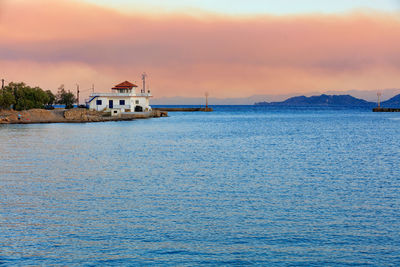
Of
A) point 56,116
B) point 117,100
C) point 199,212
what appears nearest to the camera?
point 199,212

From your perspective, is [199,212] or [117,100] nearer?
[199,212]

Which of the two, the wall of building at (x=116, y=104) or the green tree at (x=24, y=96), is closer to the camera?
the green tree at (x=24, y=96)

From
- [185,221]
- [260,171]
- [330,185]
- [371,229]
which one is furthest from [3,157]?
[371,229]

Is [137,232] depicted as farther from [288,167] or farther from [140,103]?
[140,103]

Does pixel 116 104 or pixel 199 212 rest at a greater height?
pixel 116 104

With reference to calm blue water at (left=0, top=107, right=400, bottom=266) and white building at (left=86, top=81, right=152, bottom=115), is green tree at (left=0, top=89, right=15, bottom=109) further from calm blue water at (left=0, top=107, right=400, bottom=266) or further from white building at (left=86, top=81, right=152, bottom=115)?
calm blue water at (left=0, top=107, right=400, bottom=266)

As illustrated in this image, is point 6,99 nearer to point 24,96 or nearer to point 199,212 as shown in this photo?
point 24,96

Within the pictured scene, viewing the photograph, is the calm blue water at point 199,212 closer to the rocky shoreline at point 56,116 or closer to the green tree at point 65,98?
the rocky shoreline at point 56,116

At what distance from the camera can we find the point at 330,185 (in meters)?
23.0

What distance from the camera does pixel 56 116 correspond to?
91.2 metres

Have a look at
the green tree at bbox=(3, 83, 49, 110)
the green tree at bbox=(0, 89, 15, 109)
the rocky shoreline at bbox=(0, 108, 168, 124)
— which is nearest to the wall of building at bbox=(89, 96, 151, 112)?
the rocky shoreline at bbox=(0, 108, 168, 124)

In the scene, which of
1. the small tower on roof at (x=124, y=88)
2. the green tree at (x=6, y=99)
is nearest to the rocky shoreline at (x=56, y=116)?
the green tree at (x=6, y=99)

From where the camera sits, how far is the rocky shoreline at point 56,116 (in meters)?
84.1

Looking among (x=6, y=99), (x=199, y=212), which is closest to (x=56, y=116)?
(x=6, y=99)
